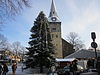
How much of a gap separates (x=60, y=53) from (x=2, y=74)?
70.8 metres

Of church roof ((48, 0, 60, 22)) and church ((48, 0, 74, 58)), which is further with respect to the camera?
church roof ((48, 0, 60, 22))

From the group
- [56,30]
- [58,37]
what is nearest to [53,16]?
[56,30]

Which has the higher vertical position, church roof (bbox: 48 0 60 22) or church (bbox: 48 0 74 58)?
church roof (bbox: 48 0 60 22)

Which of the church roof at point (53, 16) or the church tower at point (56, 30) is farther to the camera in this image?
the church roof at point (53, 16)

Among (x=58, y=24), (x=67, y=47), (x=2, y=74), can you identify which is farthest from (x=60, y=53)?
(x=2, y=74)

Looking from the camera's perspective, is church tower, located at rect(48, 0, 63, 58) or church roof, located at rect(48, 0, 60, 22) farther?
church roof, located at rect(48, 0, 60, 22)

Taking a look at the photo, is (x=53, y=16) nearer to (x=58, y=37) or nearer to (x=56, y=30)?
(x=56, y=30)

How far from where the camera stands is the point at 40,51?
44344mm

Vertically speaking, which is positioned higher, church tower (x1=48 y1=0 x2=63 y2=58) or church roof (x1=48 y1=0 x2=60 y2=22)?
church roof (x1=48 y1=0 x2=60 y2=22)

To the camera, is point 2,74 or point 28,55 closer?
point 2,74

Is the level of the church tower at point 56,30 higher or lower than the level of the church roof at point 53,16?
lower

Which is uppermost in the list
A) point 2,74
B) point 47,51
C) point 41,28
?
point 41,28

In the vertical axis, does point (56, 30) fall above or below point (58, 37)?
above

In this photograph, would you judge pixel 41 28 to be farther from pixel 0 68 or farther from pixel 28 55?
pixel 0 68
